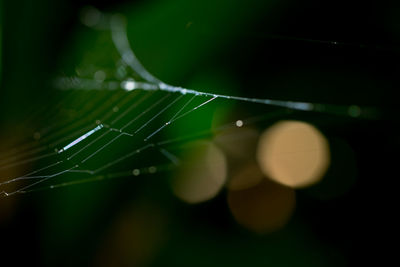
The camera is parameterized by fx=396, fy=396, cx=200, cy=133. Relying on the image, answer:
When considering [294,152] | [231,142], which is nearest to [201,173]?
[231,142]

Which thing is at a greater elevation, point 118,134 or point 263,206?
point 118,134

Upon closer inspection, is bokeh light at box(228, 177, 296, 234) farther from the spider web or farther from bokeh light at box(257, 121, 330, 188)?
the spider web

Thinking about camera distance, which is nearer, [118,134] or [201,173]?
[118,134]

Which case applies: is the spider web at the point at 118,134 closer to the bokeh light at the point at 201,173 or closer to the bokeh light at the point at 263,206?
the bokeh light at the point at 201,173

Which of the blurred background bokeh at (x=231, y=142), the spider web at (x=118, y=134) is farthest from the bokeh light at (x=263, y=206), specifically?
the spider web at (x=118, y=134)

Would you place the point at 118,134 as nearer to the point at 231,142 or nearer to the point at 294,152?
the point at 231,142

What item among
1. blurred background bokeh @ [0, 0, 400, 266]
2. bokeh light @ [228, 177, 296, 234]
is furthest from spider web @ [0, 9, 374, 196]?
bokeh light @ [228, 177, 296, 234]

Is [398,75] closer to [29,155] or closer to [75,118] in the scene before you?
[75,118]
